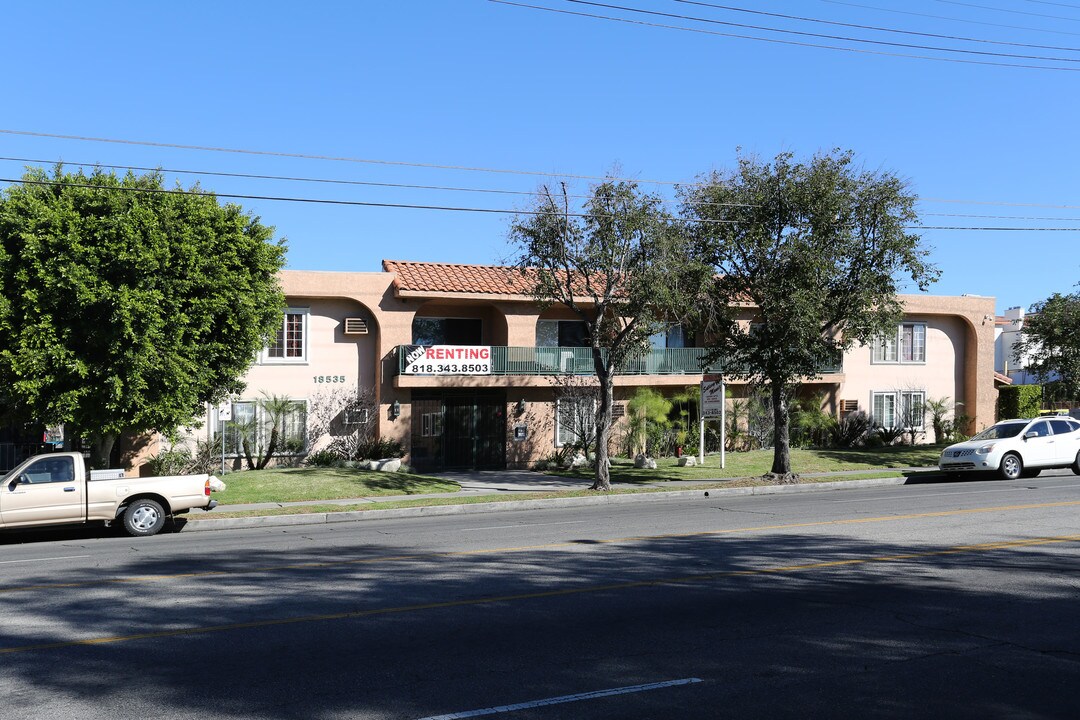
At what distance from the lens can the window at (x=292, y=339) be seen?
2739cm

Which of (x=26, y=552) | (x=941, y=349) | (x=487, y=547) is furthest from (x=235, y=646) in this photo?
(x=941, y=349)

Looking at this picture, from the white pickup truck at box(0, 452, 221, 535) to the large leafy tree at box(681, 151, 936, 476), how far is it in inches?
535

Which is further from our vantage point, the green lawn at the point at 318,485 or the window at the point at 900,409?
the window at the point at 900,409

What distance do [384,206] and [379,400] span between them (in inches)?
370

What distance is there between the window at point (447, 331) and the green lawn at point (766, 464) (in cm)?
561

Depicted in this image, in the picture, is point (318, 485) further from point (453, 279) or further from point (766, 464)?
point (766, 464)

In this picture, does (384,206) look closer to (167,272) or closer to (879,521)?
(167,272)

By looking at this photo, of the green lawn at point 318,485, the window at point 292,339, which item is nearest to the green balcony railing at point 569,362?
the window at point 292,339

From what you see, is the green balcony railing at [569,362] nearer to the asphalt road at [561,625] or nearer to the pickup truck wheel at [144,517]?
the pickup truck wheel at [144,517]

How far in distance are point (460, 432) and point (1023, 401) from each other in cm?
2357

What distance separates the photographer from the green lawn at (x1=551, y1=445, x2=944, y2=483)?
87.1 ft

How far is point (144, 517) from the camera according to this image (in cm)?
1614

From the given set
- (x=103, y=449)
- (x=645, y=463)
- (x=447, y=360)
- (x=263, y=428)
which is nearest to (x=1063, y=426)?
(x=645, y=463)

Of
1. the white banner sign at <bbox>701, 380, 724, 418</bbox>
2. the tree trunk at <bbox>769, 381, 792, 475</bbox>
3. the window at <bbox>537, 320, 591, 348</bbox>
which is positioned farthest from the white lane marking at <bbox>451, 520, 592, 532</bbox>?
the window at <bbox>537, 320, 591, 348</bbox>
